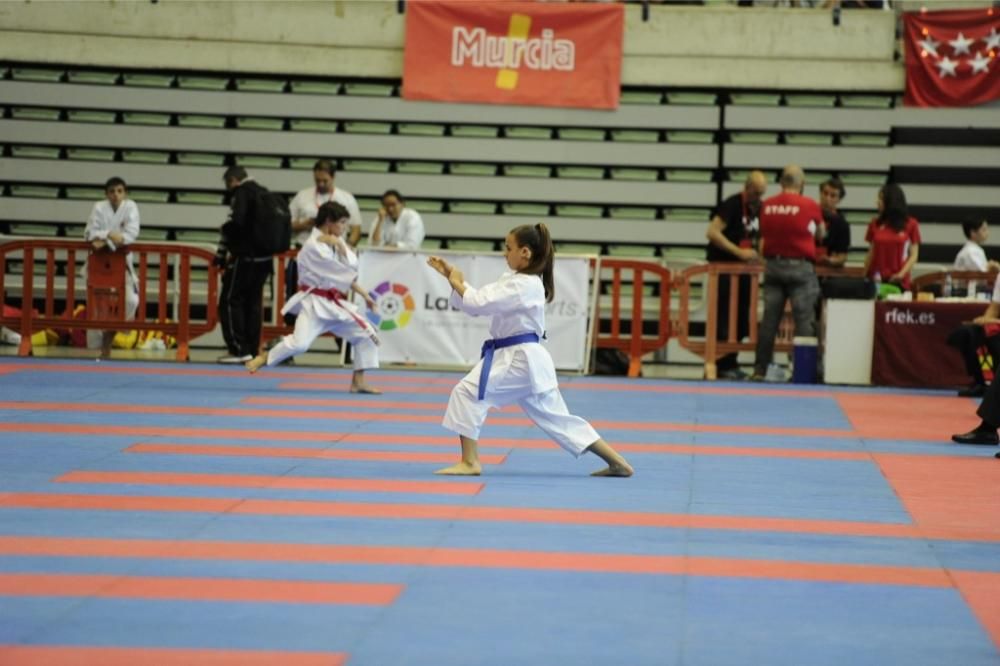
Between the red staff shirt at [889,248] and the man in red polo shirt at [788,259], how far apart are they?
774mm

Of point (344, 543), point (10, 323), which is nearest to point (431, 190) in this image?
point (10, 323)

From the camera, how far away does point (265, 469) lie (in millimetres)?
9305

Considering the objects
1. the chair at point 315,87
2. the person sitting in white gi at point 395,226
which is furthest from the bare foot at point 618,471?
the chair at point 315,87

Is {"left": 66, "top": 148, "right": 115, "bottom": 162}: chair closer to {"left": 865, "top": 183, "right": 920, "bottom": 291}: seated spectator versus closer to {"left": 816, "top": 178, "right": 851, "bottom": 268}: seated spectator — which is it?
{"left": 816, "top": 178, "right": 851, "bottom": 268}: seated spectator

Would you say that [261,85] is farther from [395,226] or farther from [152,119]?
[395,226]

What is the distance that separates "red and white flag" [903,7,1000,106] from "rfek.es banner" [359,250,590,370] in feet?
18.2

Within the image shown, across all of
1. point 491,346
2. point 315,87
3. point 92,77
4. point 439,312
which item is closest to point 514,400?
point 491,346

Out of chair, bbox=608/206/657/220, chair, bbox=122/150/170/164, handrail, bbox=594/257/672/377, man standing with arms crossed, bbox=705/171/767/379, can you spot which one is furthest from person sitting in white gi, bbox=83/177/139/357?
chair, bbox=608/206/657/220

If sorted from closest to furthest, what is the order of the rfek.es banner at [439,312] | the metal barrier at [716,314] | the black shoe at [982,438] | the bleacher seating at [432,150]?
the black shoe at [982,438] → the rfek.es banner at [439,312] → the metal barrier at [716,314] → the bleacher seating at [432,150]

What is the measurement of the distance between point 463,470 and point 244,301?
790 cm

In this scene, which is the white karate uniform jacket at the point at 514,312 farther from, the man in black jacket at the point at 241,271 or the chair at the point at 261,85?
the chair at the point at 261,85

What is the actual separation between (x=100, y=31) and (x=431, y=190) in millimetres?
4676

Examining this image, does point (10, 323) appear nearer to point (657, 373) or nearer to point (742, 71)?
point (657, 373)

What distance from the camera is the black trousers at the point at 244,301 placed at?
16.6 metres
